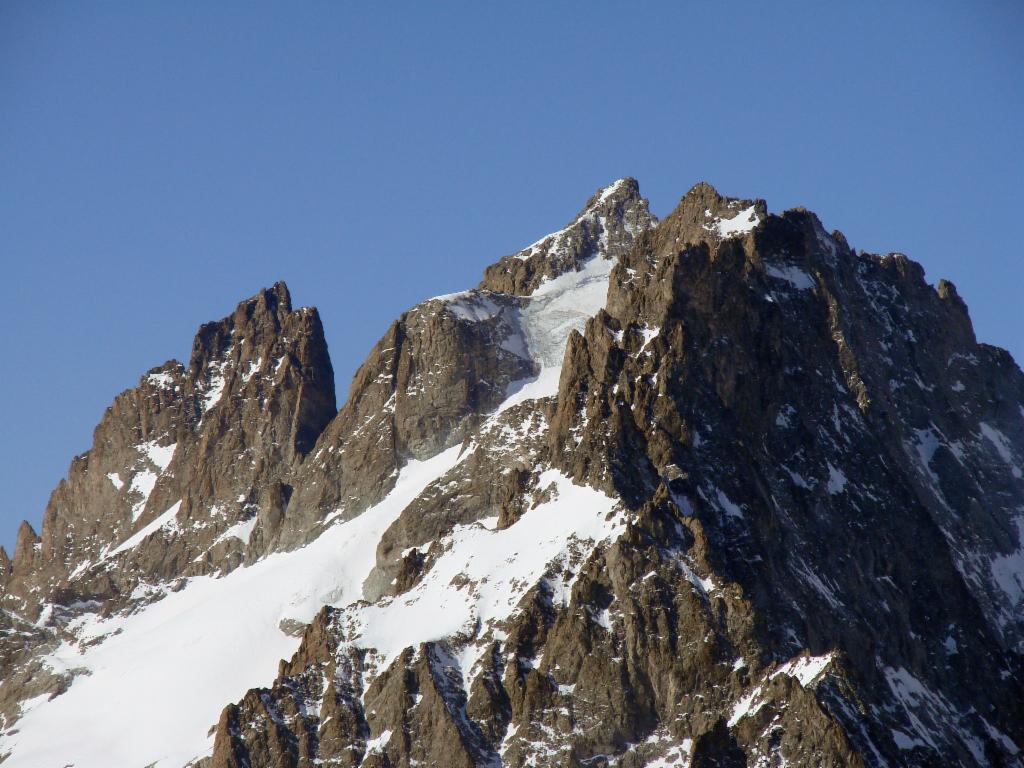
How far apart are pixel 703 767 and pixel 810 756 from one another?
888cm

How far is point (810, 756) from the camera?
19925 cm

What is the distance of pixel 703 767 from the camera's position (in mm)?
199875
